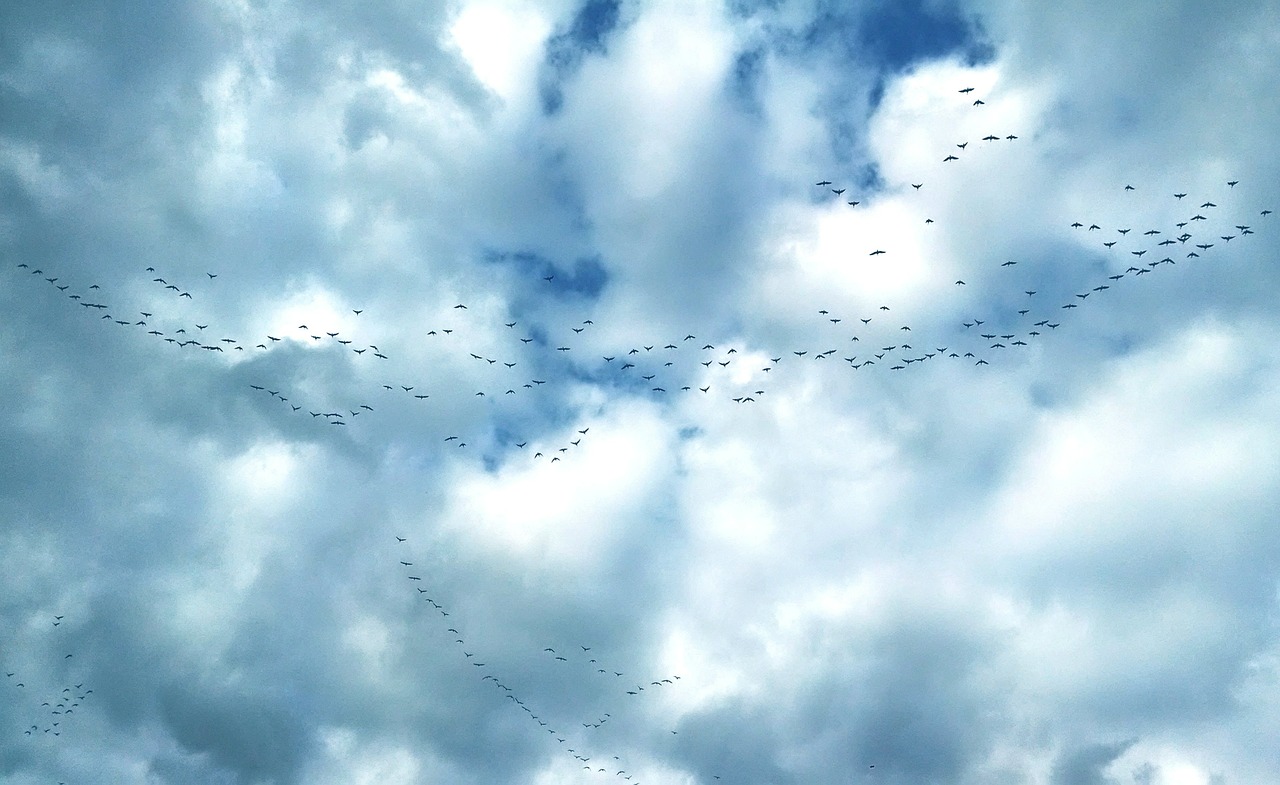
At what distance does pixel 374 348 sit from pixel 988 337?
76276 mm

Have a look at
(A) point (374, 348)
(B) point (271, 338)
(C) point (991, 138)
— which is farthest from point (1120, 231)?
(B) point (271, 338)

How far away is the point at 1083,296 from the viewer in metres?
95.7

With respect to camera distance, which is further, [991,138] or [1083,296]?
[1083,296]

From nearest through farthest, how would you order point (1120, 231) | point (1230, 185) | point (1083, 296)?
point (1230, 185) → point (1120, 231) → point (1083, 296)

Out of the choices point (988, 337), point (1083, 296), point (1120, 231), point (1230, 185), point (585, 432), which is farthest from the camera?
point (585, 432)

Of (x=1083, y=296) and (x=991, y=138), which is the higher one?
(x=991, y=138)

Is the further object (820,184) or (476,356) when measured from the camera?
(476,356)

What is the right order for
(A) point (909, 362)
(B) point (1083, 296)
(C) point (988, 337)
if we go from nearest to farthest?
(B) point (1083, 296) → (C) point (988, 337) → (A) point (909, 362)

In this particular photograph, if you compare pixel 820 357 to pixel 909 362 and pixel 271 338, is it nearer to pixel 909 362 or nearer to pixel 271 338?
pixel 909 362

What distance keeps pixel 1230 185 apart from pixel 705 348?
59.0 m

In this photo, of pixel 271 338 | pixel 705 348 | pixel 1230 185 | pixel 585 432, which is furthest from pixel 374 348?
pixel 1230 185

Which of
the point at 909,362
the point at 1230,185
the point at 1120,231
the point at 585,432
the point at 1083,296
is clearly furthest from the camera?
the point at 585,432

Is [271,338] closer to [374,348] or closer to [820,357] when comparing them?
[374,348]

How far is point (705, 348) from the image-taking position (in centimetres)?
11488
